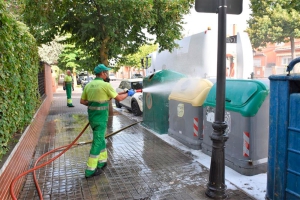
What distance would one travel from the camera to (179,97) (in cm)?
639

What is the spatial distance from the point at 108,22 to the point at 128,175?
5753 millimetres

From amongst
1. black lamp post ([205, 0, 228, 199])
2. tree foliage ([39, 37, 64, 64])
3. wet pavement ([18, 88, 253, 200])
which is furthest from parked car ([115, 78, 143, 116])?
tree foliage ([39, 37, 64, 64])

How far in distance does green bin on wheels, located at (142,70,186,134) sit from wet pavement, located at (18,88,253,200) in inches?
26.4

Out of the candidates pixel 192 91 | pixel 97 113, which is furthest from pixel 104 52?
pixel 97 113

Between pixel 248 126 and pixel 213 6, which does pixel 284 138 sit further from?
pixel 213 6

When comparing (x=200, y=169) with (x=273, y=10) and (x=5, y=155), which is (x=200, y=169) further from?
(x=273, y=10)

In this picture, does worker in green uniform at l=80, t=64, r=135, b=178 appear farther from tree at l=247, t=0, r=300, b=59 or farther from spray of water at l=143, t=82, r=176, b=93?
tree at l=247, t=0, r=300, b=59

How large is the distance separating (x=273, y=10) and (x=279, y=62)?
11.6 metres

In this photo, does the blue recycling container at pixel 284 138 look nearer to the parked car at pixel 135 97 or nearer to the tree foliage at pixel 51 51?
the parked car at pixel 135 97

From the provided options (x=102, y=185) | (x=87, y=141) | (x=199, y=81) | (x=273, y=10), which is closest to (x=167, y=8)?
(x=199, y=81)

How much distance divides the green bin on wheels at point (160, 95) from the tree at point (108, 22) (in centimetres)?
210

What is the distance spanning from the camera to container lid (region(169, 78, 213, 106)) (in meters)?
5.82

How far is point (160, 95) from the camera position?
24.3ft

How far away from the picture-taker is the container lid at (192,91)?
582cm
